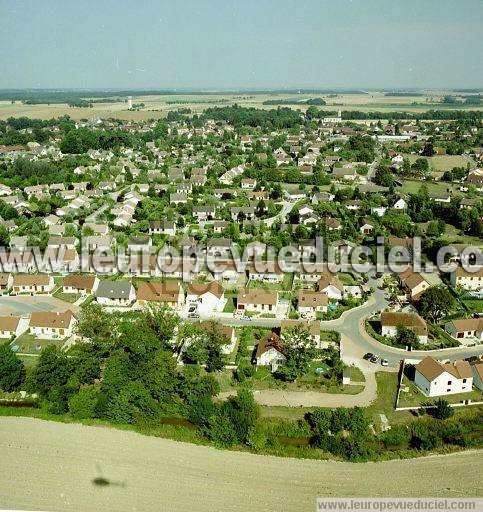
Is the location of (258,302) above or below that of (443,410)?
above

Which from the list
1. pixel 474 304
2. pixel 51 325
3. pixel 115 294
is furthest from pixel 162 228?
pixel 474 304

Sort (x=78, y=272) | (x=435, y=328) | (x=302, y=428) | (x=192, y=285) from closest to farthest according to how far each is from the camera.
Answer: (x=302, y=428)
(x=435, y=328)
(x=192, y=285)
(x=78, y=272)

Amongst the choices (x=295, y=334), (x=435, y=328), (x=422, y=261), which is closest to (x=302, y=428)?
(x=295, y=334)

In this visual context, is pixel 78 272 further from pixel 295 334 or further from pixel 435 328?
pixel 435 328

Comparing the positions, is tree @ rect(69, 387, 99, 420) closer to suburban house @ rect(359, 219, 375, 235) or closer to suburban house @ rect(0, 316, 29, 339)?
suburban house @ rect(0, 316, 29, 339)

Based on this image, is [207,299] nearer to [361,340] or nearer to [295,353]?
[295,353]

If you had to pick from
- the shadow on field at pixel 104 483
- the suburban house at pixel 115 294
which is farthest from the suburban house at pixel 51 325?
the shadow on field at pixel 104 483
